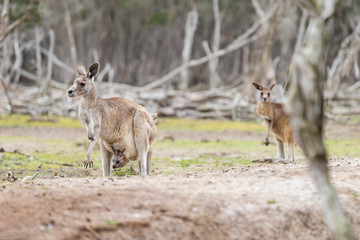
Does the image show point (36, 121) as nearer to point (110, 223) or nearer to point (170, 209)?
point (170, 209)

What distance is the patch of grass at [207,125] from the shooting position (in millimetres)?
19344

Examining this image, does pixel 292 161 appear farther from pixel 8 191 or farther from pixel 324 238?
pixel 8 191

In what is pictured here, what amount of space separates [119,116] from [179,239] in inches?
123

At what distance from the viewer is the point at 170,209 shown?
206 inches

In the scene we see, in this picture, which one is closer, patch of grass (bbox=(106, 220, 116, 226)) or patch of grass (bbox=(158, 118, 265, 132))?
patch of grass (bbox=(106, 220, 116, 226))

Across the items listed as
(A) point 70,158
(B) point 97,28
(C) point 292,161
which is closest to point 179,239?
(C) point 292,161

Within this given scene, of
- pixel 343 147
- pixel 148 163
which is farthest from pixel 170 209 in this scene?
pixel 343 147

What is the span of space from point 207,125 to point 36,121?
235 inches

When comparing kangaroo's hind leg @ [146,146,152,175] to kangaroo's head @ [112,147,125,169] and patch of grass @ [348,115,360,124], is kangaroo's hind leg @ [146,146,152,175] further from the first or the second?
patch of grass @ [348,115,360,124]

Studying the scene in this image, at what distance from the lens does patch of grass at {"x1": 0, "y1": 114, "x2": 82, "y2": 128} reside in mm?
19212

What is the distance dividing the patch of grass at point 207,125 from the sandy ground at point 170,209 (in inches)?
509

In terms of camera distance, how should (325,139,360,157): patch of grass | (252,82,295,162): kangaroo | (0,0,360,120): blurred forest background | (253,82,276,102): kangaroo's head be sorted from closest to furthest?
1. (252,82,295,162): kangaroo
2. (253,82,276,102): kangaroo's head
3. (325,139,360,157): patch of grass
4. (0,0,360,120): blurred forest background

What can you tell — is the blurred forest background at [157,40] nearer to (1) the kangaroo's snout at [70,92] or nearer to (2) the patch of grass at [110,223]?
(1) the kangaroo's snout at [70,92]

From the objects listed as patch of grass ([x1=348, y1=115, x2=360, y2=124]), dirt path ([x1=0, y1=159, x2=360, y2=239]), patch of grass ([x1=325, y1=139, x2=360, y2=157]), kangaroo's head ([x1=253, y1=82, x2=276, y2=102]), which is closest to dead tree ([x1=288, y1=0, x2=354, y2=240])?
dirt path ([x1=0, y1=159, x2=360, y2=239])
